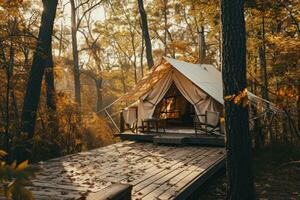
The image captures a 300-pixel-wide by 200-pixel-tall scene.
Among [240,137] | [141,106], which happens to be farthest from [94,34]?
[240,137]

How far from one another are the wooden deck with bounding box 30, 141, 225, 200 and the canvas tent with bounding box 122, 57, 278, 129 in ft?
6.57

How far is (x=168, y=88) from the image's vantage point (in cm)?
1055

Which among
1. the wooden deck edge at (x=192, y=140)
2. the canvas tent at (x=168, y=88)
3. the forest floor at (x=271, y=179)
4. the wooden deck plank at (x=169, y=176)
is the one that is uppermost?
the canvas tent at (x=168, y=88)

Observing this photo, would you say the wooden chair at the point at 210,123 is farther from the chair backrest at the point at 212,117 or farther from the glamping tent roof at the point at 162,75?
the glamping tent roof at the point at 162,75

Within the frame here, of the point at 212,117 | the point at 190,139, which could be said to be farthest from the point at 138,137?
the point at 212,117

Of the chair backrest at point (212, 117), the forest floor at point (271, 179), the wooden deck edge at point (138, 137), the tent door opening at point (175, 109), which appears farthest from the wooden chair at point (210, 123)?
the tent door opening at point (175, 109)

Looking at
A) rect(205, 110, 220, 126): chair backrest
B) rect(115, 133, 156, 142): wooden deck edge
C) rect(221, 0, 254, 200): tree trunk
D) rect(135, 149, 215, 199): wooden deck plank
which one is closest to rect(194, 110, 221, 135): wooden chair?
rect(205, 110, 220, 126): chair backrest

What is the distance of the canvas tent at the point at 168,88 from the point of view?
9.62 metres

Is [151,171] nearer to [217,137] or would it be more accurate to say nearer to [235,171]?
[235,171]

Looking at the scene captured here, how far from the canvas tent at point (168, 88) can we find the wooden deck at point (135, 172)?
2001 mm

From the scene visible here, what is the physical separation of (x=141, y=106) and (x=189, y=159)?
15.6 feet

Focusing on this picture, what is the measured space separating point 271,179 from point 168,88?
16.5ft

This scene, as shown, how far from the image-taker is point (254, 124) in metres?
9.52

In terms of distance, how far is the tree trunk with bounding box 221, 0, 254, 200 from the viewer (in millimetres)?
4195
